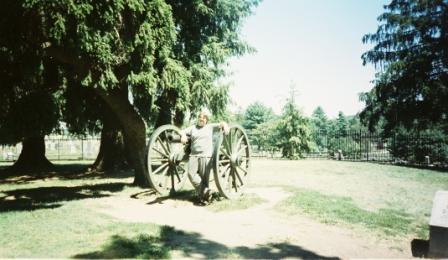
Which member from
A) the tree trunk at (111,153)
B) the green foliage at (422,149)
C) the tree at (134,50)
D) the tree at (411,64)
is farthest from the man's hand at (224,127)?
the green foliage at (422,149)

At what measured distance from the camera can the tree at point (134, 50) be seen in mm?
7848

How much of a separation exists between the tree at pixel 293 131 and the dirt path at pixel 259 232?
20152 mm

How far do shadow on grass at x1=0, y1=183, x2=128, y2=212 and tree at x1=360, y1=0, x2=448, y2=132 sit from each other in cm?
1714

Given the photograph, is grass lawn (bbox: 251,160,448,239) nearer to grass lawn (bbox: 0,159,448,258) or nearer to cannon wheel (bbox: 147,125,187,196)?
grass lawn (bbox: 0,159,448,258)

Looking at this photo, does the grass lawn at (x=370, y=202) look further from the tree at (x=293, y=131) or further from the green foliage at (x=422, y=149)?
the tree at (x=293, y=131)

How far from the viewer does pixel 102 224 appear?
644cm

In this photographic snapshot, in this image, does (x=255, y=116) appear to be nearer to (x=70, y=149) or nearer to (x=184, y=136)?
(x=70, y=149)

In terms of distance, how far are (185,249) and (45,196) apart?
6.30m

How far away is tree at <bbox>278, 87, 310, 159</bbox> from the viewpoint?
1118 inches

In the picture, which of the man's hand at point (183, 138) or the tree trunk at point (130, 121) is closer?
the man's hand at point (183, 138)

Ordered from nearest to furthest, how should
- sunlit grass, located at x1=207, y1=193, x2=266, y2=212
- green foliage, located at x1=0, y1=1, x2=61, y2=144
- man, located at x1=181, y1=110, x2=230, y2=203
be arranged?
sunlit grass, located at x1=207, y1=193, x2=266, y2=212, green foliage, located at x1=0, y1=1, x2=61, y2=144, man, located at x1=181, y1=110, x2=230, y2=203

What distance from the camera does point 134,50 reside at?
9.47 meters

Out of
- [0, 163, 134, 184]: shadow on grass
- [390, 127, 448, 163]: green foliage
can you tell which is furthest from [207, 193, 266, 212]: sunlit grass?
[390, 127, 448, 163]: green foliage

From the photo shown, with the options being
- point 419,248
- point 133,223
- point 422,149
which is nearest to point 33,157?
point 133,223
